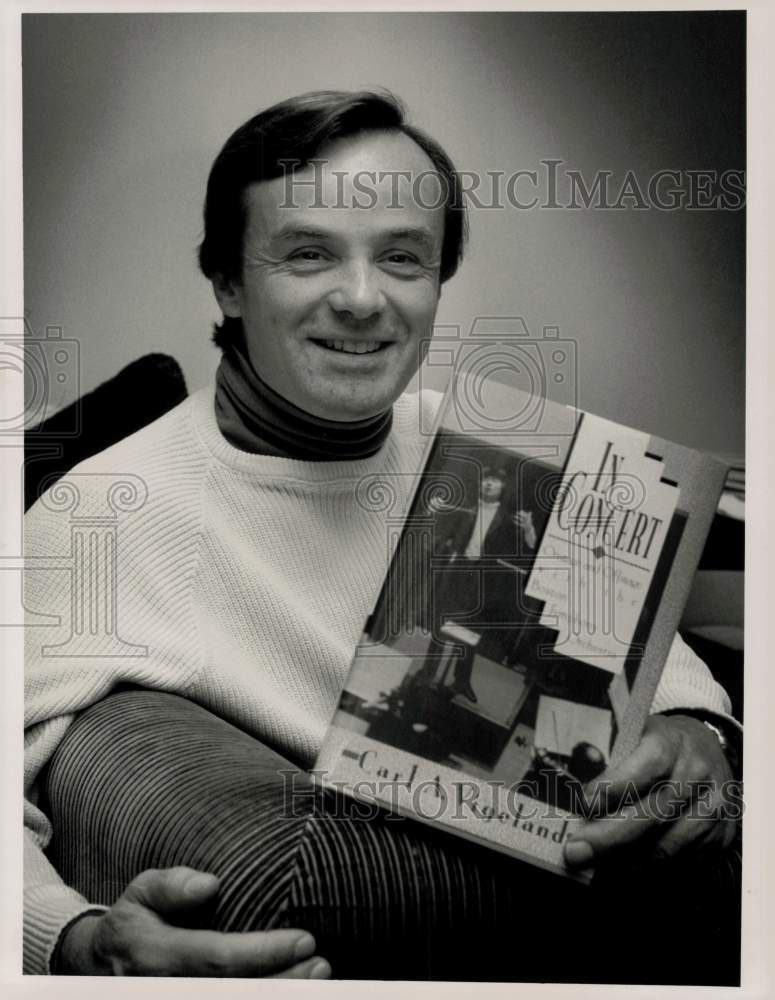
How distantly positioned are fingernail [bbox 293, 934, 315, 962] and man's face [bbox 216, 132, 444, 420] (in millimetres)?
644

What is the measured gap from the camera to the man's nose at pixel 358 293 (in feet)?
4.43

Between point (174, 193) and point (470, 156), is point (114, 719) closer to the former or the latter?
point (174, 193)

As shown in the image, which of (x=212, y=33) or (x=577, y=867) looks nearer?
(x=577, y=867)

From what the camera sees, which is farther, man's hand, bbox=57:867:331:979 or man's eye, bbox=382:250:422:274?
man's eye, bbox=382:250:422:274

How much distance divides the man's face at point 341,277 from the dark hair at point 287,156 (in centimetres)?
2

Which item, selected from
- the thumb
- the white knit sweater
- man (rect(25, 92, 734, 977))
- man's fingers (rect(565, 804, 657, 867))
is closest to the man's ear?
man (rect(25, 92, 734, 977))

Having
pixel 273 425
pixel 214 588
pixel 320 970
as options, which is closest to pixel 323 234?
pixel 273 425

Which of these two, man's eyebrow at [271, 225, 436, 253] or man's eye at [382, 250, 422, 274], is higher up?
→ man's eyebrow at [271, 225, 436, 253]

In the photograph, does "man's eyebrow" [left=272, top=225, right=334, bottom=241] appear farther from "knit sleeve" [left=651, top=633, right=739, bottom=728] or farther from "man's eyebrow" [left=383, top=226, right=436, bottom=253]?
"knit sleeve" [left=651, top=633, right=739, bottom=728]

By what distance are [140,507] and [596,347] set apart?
643 mm

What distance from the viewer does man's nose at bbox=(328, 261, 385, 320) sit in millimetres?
1352

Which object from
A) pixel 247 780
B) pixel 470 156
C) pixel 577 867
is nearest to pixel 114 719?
pixel 247 780

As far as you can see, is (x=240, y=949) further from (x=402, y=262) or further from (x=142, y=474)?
(x=402, y=262)

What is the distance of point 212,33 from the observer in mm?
1440
